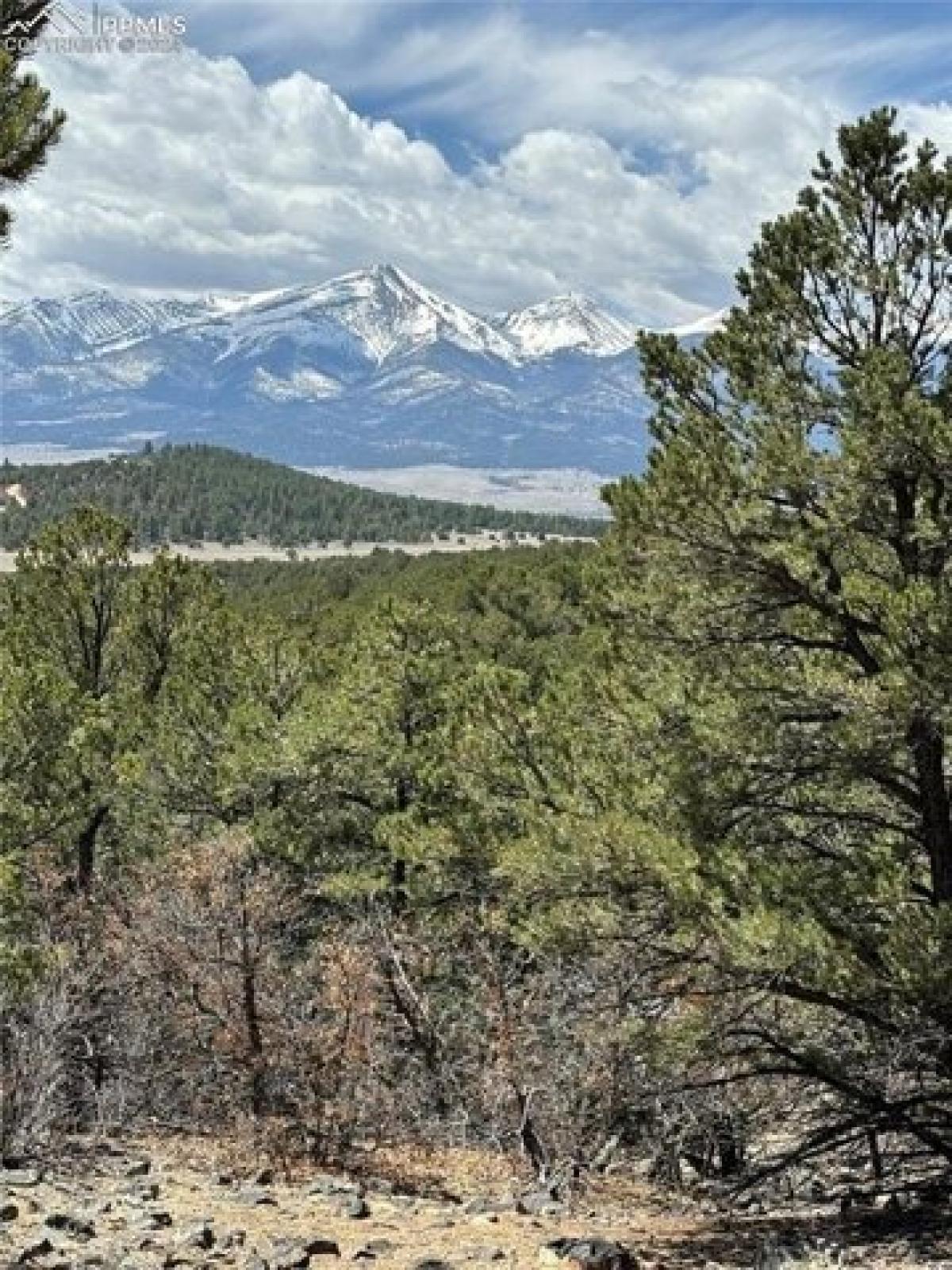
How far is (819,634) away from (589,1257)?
476 cm

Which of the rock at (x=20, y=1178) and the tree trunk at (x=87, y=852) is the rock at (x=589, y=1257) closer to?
the rock at (x=20, y=1178)

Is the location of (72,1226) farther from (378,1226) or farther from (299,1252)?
(378,1226)

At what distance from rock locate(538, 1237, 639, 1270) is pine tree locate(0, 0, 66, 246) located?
768 cm

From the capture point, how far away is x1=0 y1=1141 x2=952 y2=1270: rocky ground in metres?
9.82

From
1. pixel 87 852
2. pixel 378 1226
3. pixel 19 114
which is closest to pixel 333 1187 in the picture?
pixel 378 1226

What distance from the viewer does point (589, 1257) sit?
9.59 meters

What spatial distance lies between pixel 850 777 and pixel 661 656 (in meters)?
1.65

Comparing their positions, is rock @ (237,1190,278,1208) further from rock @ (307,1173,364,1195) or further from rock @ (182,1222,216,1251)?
rock @ (182,1222,216,1251)

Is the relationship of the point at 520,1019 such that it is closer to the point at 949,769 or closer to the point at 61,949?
the point at 61,949

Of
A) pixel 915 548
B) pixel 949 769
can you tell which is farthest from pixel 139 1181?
pixel 915 548

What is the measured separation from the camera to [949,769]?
10273 mm

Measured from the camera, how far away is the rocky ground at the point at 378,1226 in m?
9.82

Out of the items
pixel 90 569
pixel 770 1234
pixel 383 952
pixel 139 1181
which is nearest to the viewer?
pixel 770 1234

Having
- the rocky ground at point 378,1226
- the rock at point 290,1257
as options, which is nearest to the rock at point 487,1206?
the rocky ground at point 378,1226
